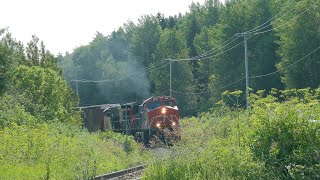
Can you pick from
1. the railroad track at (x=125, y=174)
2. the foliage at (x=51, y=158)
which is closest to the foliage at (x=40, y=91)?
the foliage at (x=51, y=158)

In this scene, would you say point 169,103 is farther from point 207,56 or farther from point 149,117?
point 207,56

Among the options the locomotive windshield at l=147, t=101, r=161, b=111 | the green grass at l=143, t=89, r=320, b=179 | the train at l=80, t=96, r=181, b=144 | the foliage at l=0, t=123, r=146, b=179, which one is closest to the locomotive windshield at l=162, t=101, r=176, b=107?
the train at l=80, t=96, r=181, b=144

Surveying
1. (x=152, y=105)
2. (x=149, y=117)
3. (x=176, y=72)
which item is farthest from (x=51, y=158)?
(x=176, y=72)

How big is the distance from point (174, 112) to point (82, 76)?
7430 centimetres

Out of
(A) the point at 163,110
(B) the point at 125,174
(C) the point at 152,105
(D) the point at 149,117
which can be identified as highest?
(C) the point at 152,105

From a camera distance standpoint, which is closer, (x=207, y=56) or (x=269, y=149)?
(x=269, y=149)

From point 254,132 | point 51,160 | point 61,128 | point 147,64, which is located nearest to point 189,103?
point 147,64

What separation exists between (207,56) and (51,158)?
61.4 metres

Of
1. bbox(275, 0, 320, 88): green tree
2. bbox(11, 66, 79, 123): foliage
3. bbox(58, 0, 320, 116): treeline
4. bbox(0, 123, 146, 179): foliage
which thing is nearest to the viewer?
bbox(0, 123, 146, 179): foliage

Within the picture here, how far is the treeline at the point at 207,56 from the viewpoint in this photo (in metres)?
50.7

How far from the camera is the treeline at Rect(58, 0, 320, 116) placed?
166 feet

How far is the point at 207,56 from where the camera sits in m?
76.8

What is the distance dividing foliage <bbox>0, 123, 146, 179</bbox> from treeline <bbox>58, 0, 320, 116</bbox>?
28813 millimetres

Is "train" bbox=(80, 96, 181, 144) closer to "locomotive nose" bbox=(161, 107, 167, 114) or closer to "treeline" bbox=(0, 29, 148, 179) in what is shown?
"locomotive nose" bbox=(161, 107, 167, 114)
